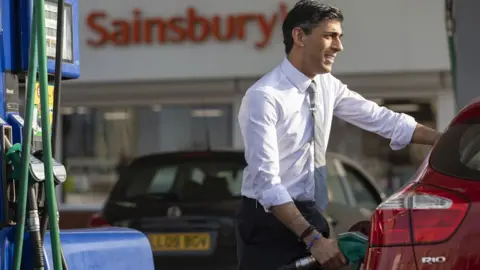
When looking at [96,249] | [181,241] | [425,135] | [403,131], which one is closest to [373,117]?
[403,131]

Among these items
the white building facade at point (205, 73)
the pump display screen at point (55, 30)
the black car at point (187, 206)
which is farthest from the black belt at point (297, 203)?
the white building facade at point (205, 73)

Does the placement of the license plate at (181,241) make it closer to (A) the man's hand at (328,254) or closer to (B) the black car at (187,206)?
(B) the black car at (187,206)

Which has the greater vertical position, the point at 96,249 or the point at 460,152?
the point at 460,152

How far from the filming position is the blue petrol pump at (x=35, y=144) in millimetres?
3287

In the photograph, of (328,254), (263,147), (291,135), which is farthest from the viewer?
(291,135)

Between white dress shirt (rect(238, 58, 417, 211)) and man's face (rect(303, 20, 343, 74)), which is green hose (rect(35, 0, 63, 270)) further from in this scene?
man's face (rect(303, 20, 343, 74))

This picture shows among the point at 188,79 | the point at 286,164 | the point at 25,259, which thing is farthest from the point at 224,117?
the point at 25,259

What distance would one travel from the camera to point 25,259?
3.39 metres

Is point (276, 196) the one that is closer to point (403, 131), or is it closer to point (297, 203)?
point (297, 203)

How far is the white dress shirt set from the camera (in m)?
4.20

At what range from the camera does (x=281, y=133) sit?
4371 millimetres

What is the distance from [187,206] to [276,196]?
388cm

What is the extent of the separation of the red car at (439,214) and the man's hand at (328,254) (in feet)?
0.66

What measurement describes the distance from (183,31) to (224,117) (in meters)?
1.45
